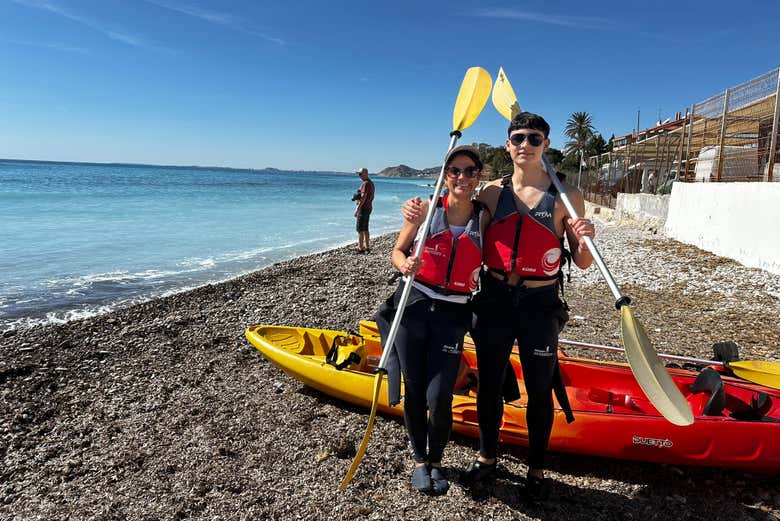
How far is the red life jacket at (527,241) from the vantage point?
8.86 feet

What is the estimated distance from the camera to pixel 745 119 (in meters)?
9.62

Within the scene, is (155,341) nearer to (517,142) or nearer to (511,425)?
(511,425)

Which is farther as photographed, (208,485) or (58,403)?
(58,403)

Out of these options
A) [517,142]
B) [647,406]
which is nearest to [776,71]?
[647,406]

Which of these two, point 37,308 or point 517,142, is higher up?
point 517,142

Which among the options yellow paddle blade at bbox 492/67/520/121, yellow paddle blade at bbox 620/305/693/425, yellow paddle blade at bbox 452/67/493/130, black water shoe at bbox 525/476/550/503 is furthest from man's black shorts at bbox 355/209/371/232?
yellow paddle blade at bbox 620/305/693/425

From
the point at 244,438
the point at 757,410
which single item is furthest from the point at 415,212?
the point at 757,410

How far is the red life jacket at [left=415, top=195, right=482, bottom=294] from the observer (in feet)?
9.03

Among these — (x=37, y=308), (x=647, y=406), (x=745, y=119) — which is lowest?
(x=37, y=308)

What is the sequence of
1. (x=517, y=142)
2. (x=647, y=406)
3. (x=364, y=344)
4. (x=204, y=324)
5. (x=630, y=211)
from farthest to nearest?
(x=630, y=211) → (x=204, y=324) → (x=364, y=344) → (x=647, y=406) → (x=517, y=142)

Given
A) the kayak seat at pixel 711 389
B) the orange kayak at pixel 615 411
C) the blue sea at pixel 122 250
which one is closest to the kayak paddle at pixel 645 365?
the orange kayak at pixel 615 411

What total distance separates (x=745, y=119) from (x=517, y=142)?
9.42m

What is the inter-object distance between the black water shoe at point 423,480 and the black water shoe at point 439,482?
1.3 inches

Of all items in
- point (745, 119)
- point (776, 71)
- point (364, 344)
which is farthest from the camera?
point (745, 119)
